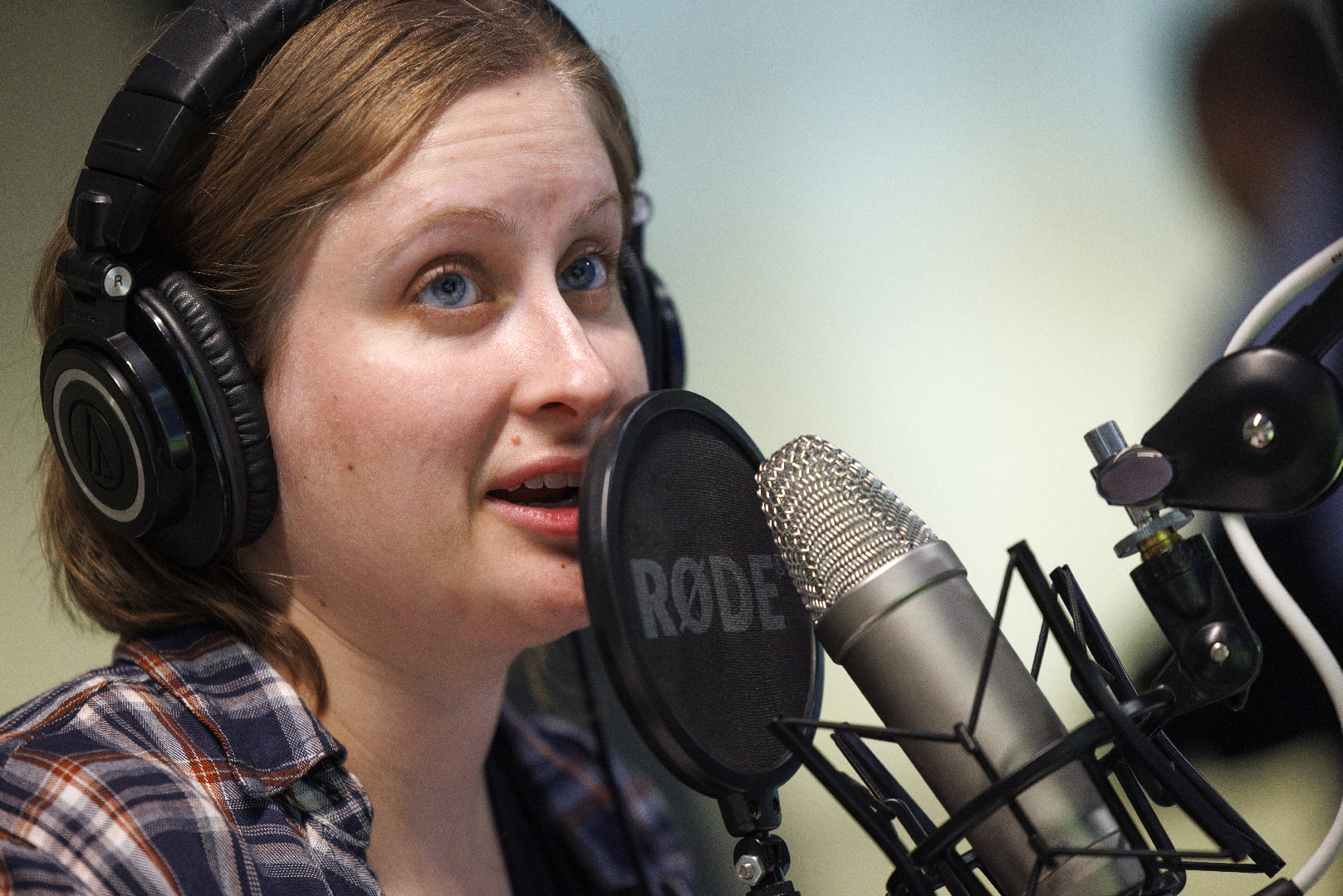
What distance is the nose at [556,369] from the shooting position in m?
0.79

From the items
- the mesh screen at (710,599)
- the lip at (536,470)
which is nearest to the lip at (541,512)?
the lip at (536,470)

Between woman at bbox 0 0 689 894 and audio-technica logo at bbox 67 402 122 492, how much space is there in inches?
4.6

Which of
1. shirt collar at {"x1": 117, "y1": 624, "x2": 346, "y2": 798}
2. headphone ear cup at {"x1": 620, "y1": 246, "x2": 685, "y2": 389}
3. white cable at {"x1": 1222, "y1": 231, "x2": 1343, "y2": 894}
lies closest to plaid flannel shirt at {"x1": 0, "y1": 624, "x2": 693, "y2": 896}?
shirt collar at {"x1": 117, "y1": 624, "x2": 346, "y2": 798}

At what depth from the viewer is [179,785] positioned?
78 cm

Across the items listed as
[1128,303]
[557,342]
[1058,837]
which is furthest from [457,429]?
[1128,303]

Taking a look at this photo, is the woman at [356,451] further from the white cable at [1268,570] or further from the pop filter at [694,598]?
the white cable at [1268,570]

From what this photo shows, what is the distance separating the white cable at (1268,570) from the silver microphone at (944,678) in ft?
0.68

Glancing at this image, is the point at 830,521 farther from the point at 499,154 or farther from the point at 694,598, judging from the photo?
the point at 499,154

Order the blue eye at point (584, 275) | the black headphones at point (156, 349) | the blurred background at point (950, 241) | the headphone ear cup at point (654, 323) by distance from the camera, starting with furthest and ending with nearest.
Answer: the blurred background at point (950, 241) → the headphone ear cup at point (654, 323) → the blue eye at point (584, 275) → the black headphones at point (156, 349)

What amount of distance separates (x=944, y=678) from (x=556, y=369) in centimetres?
39

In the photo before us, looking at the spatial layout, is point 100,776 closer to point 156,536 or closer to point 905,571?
point 156,536

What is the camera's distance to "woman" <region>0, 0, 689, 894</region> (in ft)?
2.60

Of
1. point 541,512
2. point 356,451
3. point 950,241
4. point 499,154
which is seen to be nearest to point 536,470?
point 541,512

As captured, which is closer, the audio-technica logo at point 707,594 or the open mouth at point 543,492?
the audio-technica logo at point 707,594
